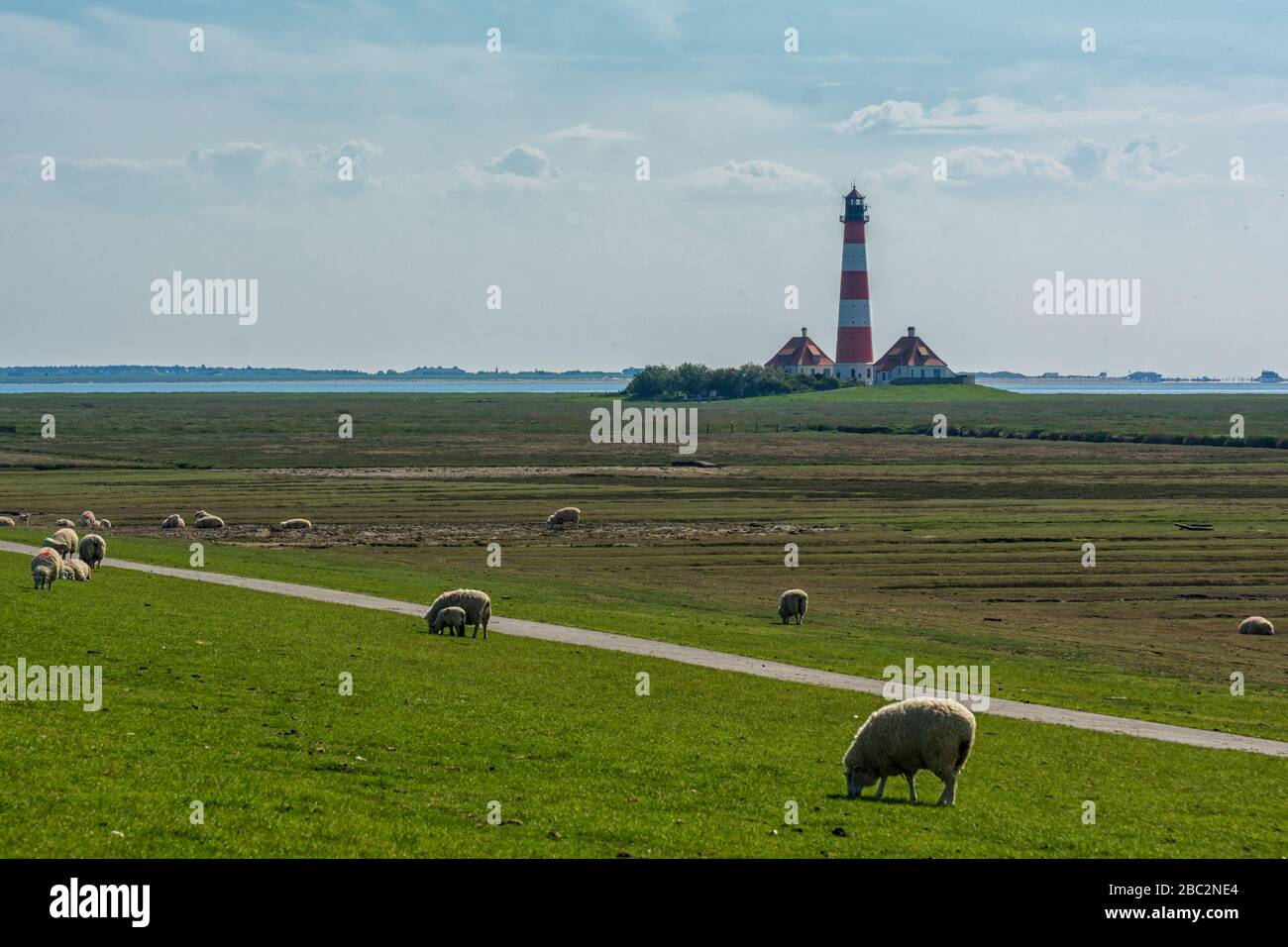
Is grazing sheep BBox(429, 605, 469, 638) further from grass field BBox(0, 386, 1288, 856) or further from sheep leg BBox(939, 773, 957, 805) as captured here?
sheep leg BBox(939, 773, 957, 805)

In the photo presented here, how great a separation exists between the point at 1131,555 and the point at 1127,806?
41313mm

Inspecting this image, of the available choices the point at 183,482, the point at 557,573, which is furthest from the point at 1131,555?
the point at 183,482

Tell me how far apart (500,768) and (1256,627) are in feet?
104

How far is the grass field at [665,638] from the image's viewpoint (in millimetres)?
17344

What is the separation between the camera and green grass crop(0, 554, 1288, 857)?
15.6m

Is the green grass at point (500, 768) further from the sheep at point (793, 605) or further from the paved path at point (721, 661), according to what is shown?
the sheep at point (793, 605)

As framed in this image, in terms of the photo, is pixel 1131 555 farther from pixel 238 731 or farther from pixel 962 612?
pixel 238 731

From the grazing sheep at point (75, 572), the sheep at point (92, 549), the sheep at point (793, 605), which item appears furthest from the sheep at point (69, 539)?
the sheep at point (793, 605)

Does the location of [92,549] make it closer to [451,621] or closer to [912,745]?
[451,621]

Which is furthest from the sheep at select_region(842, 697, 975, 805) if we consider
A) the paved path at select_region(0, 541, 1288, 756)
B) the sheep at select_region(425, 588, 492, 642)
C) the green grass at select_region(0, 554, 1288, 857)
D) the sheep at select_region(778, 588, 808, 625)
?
the sheep at select_region(778, 588, 808, 625)

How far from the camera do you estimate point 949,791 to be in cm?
1947

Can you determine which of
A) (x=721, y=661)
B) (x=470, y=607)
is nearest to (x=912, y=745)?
(x=721, y=661)

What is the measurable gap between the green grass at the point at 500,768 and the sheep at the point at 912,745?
45 centimetres

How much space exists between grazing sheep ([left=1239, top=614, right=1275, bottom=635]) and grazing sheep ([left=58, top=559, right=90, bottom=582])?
3524 cm
